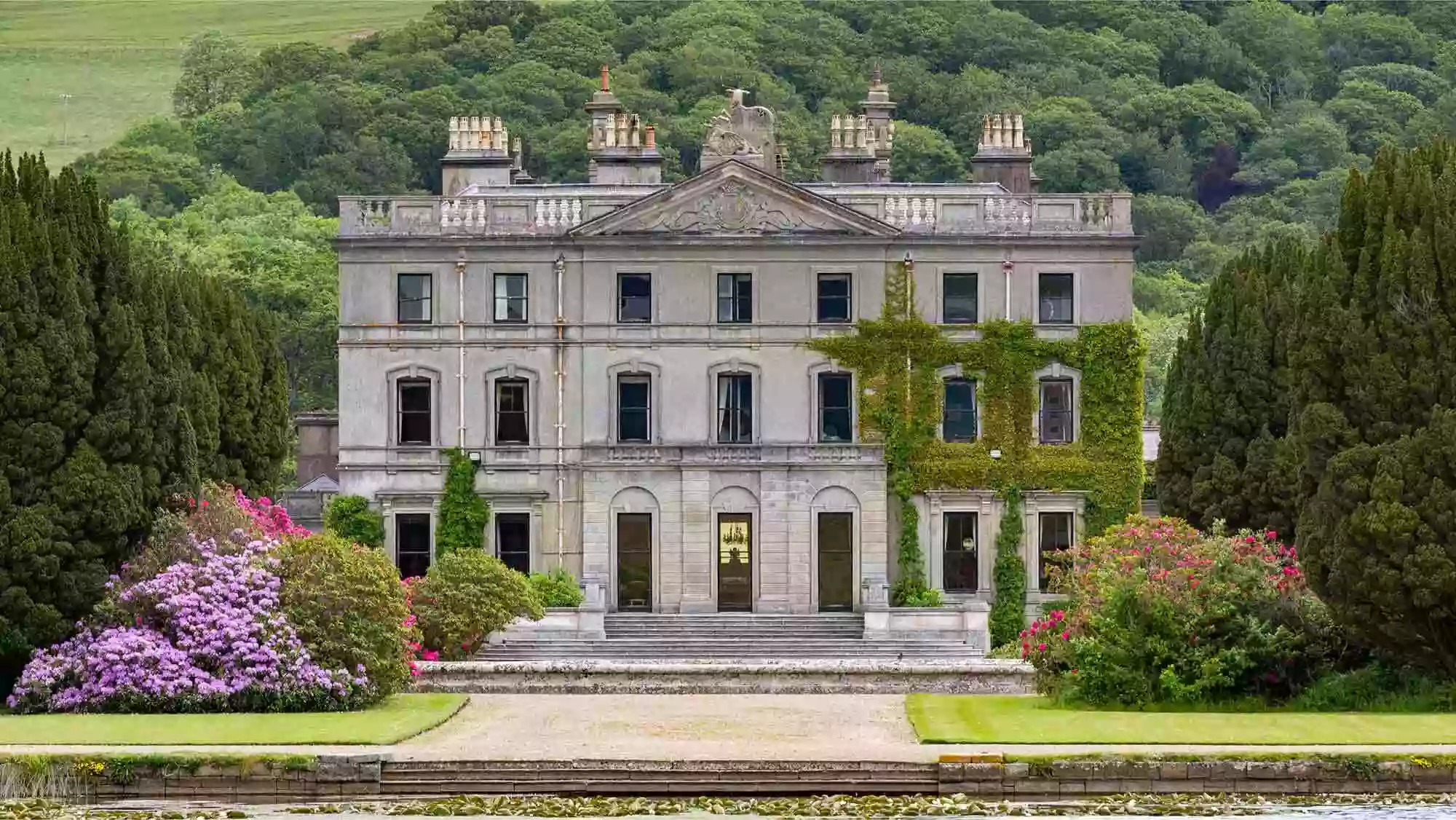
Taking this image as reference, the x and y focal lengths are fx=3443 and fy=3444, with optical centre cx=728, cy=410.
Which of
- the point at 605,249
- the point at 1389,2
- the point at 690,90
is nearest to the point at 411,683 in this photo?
the point at 605,249

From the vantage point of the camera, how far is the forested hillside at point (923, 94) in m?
145

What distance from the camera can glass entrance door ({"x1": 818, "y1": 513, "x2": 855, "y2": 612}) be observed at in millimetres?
69188

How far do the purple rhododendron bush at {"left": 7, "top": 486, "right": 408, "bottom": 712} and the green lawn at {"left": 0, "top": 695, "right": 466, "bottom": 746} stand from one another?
3.73 feet

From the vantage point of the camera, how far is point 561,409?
7031 centimetres

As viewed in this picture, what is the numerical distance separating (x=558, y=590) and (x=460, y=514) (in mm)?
3221

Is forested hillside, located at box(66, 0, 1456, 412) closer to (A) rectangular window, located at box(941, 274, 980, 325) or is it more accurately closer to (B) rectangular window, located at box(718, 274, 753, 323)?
(A) rectangular window, located at box(941, 274, 980, 325)

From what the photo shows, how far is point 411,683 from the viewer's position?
55000 millimetres

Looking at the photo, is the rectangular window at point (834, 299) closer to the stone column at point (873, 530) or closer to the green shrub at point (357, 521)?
the stone column at point (873, 530)

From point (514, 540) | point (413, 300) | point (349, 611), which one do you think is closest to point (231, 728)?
point (349, 611)

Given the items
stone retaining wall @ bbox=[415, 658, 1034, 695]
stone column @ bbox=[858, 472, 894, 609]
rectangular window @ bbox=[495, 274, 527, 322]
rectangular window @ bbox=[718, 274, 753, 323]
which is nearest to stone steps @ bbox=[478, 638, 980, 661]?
stone column @ bbox=[858, 472, 894, 609]

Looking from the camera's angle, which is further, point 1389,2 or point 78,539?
point 1389,2

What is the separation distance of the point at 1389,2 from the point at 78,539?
13745cm

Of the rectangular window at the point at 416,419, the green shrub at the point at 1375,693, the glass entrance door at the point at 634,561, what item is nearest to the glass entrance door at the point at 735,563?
the glass entrance door at the point at 634,561

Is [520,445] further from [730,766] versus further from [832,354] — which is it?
[730,766]
